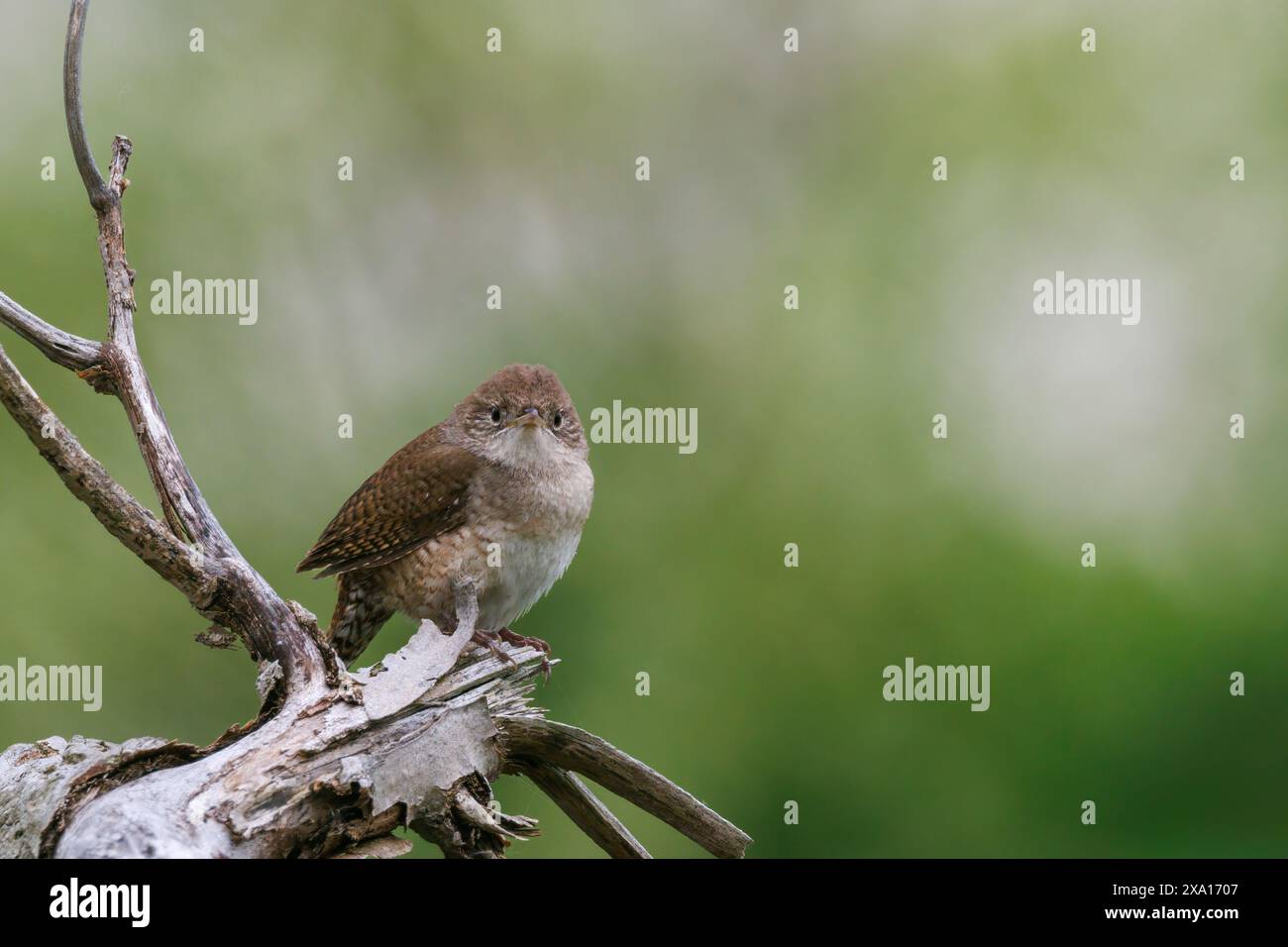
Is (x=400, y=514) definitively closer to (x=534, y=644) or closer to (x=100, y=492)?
(x=534, y=644)

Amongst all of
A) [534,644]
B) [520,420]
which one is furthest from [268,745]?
[520,420]

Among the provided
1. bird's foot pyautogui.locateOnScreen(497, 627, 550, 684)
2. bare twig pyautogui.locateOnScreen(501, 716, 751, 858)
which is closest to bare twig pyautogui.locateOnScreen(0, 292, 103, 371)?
bird's foot pyautogui.locateOnScreen(497, 627, 550, 684)

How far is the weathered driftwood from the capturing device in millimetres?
2824

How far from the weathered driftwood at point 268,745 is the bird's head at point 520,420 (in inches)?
25.3

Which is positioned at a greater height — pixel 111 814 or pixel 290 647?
pixel 290 647

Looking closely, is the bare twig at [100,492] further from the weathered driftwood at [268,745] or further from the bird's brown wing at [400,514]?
the bird's brown wing at [400,514]

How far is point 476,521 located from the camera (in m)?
4.21

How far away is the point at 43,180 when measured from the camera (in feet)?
20.8

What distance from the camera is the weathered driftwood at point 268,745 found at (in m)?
2.82

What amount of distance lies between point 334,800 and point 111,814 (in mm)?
468

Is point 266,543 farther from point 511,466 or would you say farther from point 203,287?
point 511,466

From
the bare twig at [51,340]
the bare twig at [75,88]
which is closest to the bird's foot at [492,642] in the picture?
the bare twig at [51,340]

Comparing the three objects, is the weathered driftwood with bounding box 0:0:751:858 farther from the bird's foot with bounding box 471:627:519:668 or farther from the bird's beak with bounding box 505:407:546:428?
the bird's beak with bounding box 505:407:546:428
